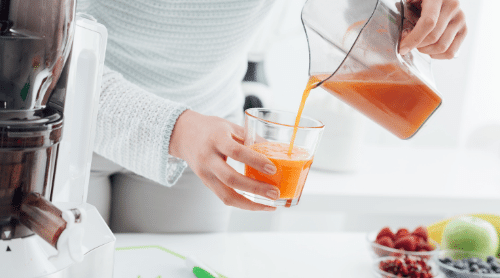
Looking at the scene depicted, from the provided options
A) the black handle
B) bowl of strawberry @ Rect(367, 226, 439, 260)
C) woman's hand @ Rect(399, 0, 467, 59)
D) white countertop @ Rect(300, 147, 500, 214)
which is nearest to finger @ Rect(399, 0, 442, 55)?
woman's hand @ Rect(399, 0, 467, 59)

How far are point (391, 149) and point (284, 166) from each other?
4.91 feet

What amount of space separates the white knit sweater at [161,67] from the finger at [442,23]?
0.35 metres

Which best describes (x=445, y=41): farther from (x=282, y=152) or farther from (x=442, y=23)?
(x=282, y=152)

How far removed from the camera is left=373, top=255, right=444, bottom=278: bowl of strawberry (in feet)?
2.81

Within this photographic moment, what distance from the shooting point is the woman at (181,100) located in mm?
686

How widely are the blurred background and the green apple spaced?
0.87ft

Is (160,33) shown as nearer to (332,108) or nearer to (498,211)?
(332,108)

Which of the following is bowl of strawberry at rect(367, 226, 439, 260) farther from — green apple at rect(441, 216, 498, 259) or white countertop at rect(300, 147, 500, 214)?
white countertop at rect(300, 147, 500, 214)

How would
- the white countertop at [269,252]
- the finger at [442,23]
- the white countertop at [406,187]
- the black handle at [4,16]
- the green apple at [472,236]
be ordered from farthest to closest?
the white countertop at [406,187] → the green apple at [472,236] → the white countertop at [269,252] → the finger at [442,23] → the black handle at [4,16]

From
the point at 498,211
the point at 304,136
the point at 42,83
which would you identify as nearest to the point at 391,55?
the point at 304,136

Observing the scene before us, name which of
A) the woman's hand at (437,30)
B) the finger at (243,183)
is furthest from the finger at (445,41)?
the finger at (243,183)

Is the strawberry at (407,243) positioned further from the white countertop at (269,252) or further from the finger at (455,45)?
the finger at (455,45)

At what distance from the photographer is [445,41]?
767mm

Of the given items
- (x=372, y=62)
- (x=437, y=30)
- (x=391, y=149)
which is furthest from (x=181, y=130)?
(x=391, y=149)
